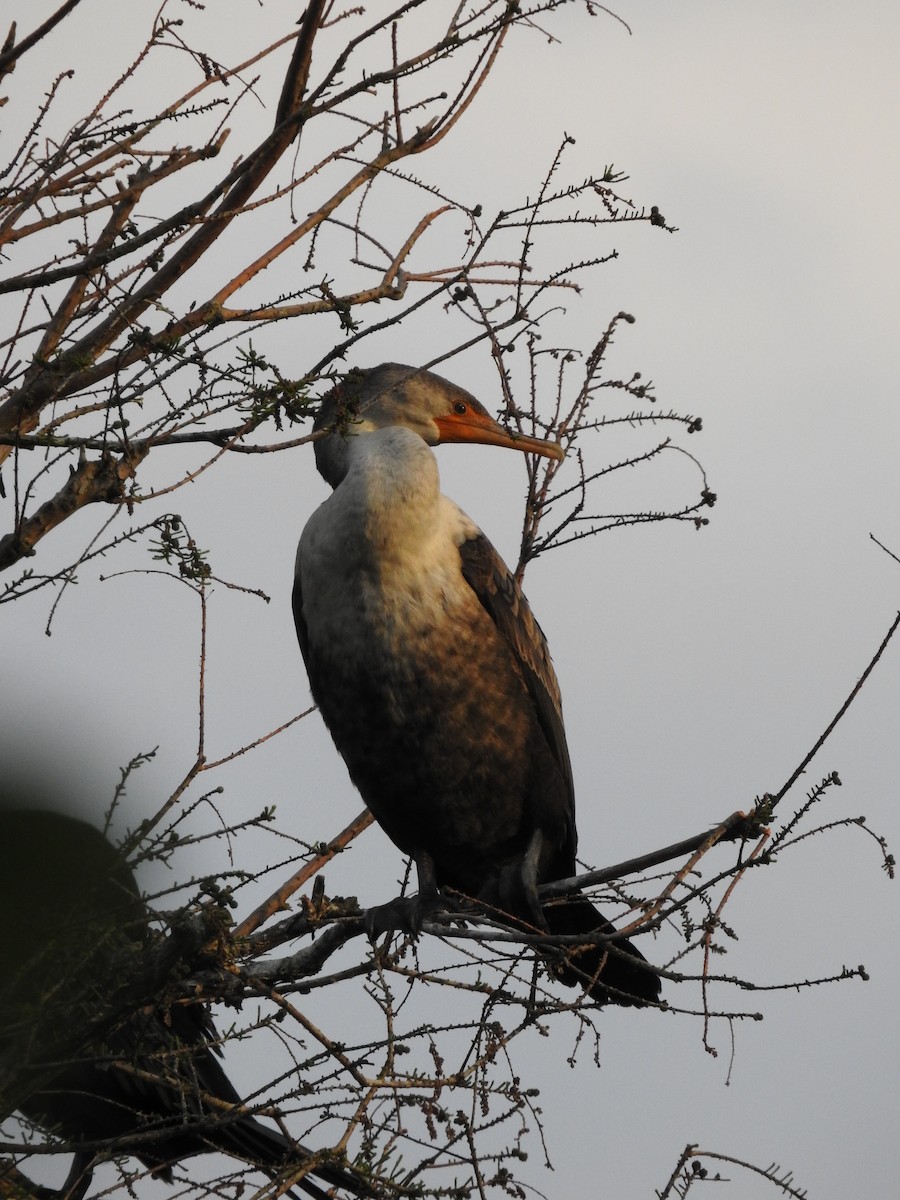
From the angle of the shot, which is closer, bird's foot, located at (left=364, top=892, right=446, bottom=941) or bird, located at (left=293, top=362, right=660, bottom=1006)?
bird's foot, located at (left=364, top=892, right=446, bottom=941)

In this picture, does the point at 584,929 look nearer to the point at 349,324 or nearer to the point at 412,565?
the point at 412,565

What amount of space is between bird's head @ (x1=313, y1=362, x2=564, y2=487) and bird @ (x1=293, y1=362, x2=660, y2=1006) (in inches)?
0.9

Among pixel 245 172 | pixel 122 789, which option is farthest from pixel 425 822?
pixel 122 789

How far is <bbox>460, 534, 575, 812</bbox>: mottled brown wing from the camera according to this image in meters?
4.17

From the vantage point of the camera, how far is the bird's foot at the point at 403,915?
→ 144 inches

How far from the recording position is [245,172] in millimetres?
2598

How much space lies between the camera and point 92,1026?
2.60m

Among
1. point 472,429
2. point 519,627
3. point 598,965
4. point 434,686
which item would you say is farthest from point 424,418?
point 598,965

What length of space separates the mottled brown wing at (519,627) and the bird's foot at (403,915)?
27.1 inches

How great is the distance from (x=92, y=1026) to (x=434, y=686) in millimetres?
1613

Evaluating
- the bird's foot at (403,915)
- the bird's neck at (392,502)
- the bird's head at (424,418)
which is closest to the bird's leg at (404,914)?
the bird's foot at (403,915)

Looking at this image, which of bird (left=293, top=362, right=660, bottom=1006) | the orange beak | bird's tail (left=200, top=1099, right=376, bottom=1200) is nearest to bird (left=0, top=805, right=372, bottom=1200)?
bird's tail (left=200, top=1099, right=376, bottom=1200)

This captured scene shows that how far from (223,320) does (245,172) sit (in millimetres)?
299

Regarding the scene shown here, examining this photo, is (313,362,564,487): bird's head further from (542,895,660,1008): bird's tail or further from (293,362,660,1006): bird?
(542,895,660,1008): bird's tail
